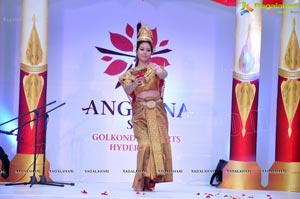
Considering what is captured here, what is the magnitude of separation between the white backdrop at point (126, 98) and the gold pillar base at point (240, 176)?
0.48 ft

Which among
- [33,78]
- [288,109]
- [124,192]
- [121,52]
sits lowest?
[124,192]

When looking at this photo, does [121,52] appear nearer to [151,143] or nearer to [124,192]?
[151,143]

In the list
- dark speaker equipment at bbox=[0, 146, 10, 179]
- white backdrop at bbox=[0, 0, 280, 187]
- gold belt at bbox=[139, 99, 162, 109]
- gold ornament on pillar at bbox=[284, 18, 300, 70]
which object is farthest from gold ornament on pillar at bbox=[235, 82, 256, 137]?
dark speaker equipment at bbox=[0, 146, 10, 179]

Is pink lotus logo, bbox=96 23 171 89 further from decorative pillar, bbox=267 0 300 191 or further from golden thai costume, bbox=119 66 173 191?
decorative pillar, bbox=267 0 300 191

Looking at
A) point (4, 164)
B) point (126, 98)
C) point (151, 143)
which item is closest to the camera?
point (151, 143)

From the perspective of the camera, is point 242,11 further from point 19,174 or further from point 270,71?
point 19,174

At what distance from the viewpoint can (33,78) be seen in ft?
18.4

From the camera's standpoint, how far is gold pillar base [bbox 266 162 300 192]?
5.65 meters

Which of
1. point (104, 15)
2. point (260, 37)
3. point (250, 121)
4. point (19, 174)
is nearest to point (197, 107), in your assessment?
point (250, 121)

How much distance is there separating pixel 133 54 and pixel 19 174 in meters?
1.73

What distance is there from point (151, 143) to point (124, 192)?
53 centimetres

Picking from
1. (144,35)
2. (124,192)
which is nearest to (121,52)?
(144,35)

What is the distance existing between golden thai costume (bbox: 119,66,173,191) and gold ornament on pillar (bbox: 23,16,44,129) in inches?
40.9

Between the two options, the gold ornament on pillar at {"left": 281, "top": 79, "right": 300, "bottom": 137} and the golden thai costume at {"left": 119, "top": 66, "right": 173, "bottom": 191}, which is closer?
the golden thai costume at {"left": 119, "top": 66, "right": 173, "bottom": 191}
